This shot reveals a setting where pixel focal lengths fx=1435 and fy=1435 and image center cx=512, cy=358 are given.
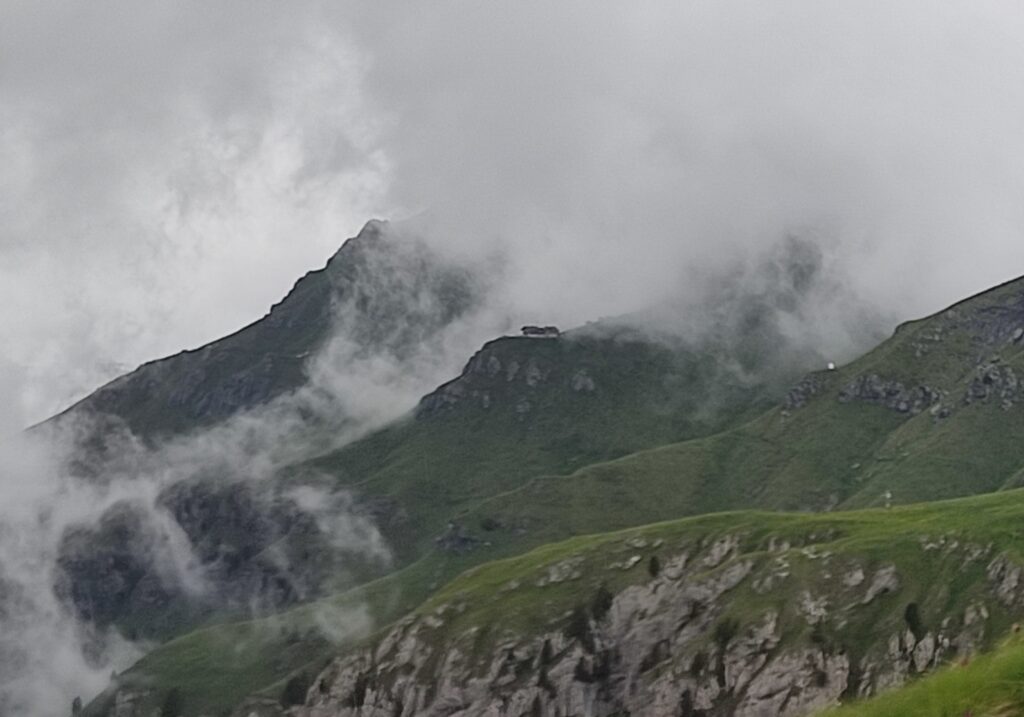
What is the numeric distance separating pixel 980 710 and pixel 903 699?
1.11m

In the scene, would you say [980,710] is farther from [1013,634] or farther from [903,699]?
[1013,634]

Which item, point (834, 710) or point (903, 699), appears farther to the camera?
point (834, 710)

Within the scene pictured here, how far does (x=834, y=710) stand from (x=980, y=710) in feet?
8.95

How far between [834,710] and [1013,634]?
253 centimetres

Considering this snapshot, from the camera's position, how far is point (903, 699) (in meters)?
16.3

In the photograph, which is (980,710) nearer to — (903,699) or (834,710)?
(903,699)

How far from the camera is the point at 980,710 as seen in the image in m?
15.4

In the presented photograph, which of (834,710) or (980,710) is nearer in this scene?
(980,710)

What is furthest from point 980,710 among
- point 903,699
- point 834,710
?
point 834,710

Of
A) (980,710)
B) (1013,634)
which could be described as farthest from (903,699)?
(1013,634)

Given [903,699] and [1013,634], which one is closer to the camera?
[903,699]

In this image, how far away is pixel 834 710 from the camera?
17844mm
